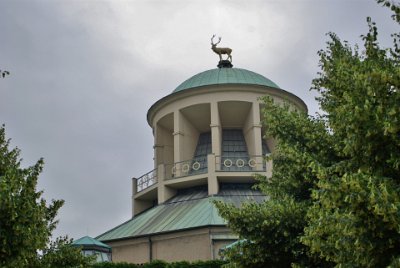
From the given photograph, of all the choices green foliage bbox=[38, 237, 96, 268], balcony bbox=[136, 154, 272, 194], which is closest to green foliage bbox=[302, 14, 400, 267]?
A: green foliage bbox=[38, 237, 96, 268]

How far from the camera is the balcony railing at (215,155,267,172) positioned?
36.0m

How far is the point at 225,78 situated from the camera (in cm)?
3938

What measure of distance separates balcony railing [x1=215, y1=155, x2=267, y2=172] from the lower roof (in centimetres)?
103

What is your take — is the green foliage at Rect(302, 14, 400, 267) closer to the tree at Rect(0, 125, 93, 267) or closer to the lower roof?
the tree at Rect(0, 125, 93, 267)

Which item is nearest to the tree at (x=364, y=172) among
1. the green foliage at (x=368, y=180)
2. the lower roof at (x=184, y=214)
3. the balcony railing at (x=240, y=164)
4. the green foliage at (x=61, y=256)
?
the green foliage at (x=368, y=180)

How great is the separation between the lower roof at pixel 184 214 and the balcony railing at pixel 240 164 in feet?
3.37

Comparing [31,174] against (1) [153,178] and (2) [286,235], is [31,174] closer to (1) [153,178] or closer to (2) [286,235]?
(2) [286,235]

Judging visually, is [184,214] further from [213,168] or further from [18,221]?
[18,221]

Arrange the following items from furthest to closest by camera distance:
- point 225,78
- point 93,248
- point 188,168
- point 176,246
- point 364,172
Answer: point 225,78
point 188,168
point 176,246
point 93,248
point 364,172

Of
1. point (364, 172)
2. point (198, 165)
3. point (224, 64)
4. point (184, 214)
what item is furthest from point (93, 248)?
point (364, 172)

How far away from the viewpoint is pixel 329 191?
10.3 metres

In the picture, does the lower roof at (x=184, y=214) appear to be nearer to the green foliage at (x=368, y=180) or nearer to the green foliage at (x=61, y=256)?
the green foliage at (x=61, y=256)

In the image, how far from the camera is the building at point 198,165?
31609mm

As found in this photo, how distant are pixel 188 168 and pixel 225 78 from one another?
646cm
